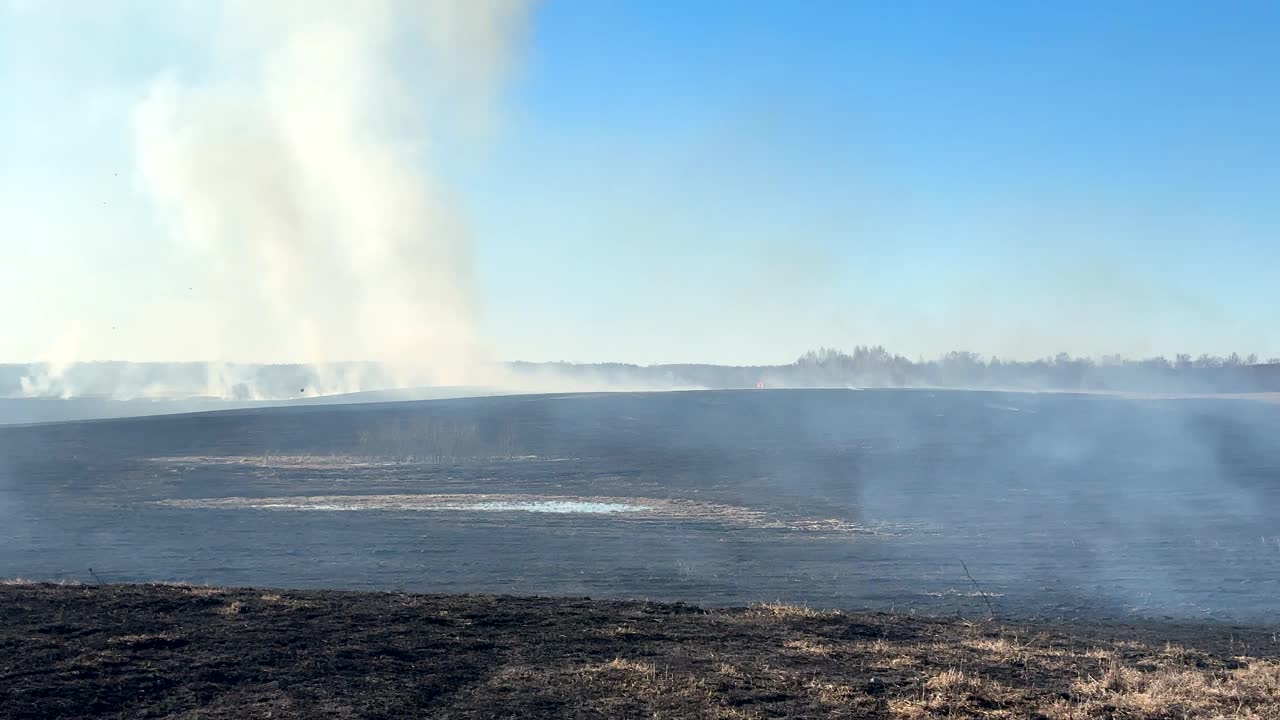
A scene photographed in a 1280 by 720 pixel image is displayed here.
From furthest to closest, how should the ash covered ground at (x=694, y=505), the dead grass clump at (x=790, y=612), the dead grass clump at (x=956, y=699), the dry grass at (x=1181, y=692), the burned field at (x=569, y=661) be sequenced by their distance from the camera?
the ash covered ground at (x=694, y=505)
the dead grass clump at (x=790, y=612)
the burned field at (x=569, y=661)
the dry grass at (x=1181, y=692)
the dead grass clump at (x=956, y=699)

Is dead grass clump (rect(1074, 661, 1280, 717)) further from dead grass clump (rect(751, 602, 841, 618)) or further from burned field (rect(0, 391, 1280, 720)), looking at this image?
dead grass clump (rect(751, 602, 841, 618))

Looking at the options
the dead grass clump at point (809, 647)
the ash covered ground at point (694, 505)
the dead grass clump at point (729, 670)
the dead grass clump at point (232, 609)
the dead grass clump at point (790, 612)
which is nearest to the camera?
the dead grass clump at point (729, 670)

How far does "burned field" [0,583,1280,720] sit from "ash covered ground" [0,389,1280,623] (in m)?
3.52

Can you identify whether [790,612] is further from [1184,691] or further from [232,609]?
[232,609]

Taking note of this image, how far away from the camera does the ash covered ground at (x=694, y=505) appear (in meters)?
19.1

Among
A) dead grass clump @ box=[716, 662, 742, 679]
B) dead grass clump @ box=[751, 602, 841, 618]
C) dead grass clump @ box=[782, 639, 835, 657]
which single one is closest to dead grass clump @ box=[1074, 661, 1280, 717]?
dead grass clump @ box=[782, 639, 835, 657]

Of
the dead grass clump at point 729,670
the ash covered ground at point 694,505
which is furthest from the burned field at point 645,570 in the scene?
the ash covered ground at point 694,505

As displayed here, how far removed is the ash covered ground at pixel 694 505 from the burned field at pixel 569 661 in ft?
11.5

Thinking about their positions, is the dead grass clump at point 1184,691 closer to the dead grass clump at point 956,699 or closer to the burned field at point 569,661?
the burned field at point 569,661

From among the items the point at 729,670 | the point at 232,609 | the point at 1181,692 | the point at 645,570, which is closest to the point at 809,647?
the point at 729,670

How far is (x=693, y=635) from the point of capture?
1288cm

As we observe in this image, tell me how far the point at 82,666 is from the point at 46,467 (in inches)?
1315

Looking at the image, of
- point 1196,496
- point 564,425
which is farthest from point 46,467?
point 1196,496

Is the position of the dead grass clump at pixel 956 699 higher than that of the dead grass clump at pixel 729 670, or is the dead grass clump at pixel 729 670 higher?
the dead grass clump at pixel 956 699
